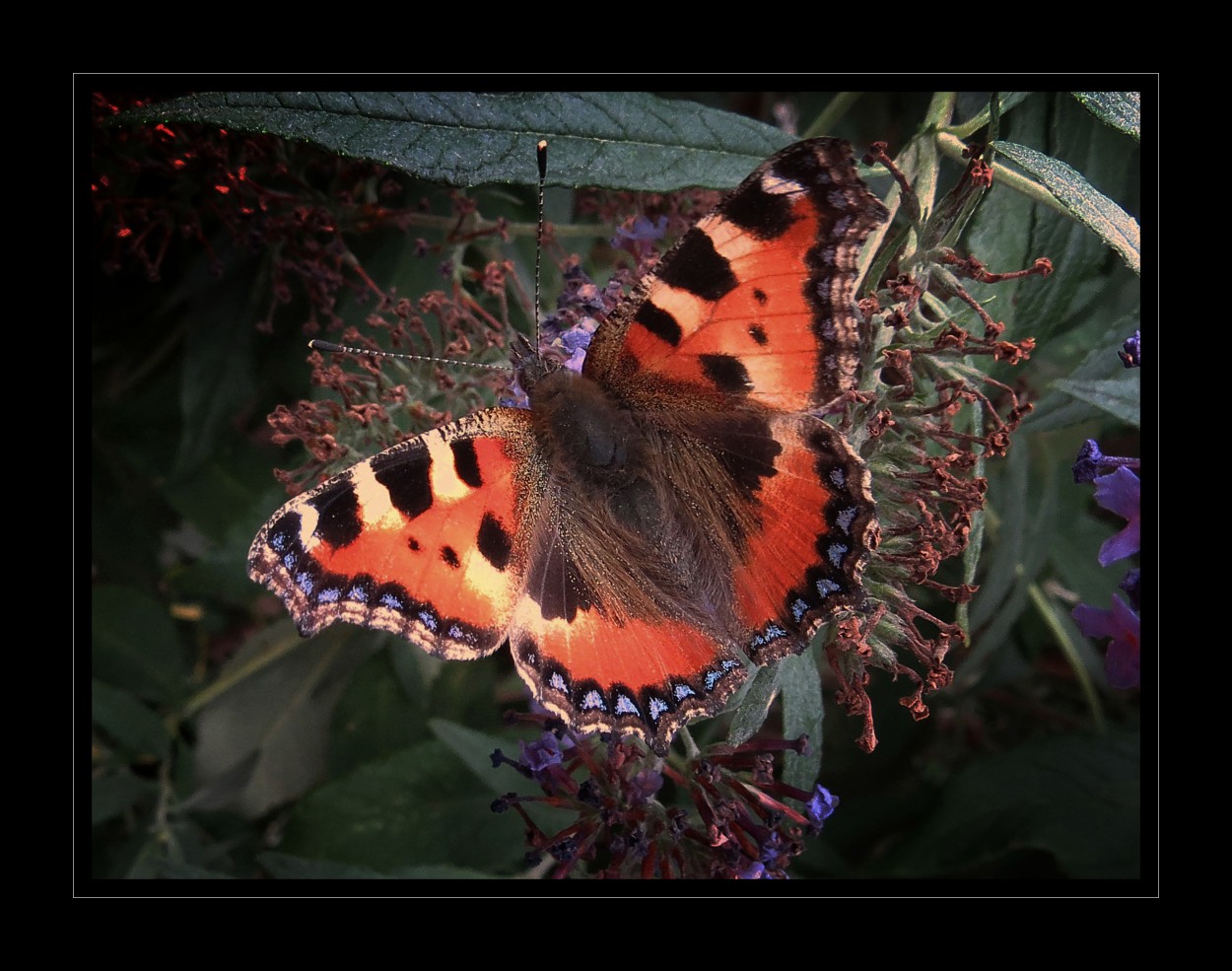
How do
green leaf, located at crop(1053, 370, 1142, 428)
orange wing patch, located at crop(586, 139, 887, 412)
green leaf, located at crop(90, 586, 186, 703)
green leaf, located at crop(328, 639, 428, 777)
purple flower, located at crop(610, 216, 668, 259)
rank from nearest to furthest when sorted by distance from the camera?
orange wing patch, located at crop(586, 139, 887, 412)
green leaf, located at crop(1053, 370, 1142, 428)
purple flower, located at crop(610, 216, 668, 259)
green leaf, located at crop(90, 586, 186, 703)
green leaf, located at crop(328, 639, 428, 777)

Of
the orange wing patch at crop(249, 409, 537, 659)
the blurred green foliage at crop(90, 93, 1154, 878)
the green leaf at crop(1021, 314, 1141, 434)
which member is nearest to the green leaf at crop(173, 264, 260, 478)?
the blurred green foliage at crop(90, 93, 1154, 878)

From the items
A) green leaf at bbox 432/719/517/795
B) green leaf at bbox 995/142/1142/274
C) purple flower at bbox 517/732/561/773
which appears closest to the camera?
green leaf at bbox 995/142/1142/274

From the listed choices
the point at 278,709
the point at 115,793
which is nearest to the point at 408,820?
the point at 278,709

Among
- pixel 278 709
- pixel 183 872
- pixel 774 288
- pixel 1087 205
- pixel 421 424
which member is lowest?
pixel 183 872

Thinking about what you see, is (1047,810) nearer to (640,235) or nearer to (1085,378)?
(1085,378)

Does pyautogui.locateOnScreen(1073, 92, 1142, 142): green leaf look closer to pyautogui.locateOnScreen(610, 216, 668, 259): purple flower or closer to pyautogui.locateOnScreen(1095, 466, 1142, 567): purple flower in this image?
pyautogui.locateOnScreen(1095, 466, 1142, 567): purple flower

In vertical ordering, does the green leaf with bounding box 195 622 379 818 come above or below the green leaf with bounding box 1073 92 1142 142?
below

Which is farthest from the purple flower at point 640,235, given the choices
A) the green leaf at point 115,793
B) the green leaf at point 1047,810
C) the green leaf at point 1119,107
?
the green leaf at point 115,793
